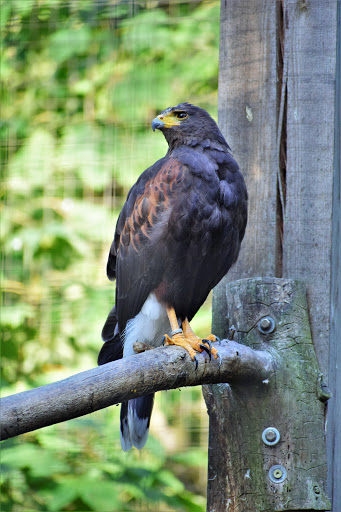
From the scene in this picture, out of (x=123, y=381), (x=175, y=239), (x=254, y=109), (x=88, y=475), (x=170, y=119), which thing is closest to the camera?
(x=123, y=381)

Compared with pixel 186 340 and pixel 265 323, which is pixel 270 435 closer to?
pixel 265 323

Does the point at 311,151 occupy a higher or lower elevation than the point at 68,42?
lower

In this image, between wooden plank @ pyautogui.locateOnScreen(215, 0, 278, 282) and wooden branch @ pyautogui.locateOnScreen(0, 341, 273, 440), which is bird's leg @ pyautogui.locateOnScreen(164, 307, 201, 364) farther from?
wooden plank @ pyautogui.locateOnScreen(215, 0, 278, 282)

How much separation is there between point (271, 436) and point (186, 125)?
114cm

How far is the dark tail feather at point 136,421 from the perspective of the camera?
2416mm

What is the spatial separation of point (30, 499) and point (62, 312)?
1.09 meters

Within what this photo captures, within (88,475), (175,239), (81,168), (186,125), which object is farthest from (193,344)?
(81,168)

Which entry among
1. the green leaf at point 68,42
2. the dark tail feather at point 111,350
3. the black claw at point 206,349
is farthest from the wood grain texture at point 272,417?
the green leaf at point 68,42

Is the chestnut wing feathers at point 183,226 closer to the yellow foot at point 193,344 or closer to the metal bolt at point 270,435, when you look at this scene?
the yellow foot at point 193,344

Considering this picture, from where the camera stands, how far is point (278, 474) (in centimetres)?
187

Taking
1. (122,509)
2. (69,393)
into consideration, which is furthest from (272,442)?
(122,509)

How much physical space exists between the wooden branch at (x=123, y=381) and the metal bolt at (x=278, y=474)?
0.24m

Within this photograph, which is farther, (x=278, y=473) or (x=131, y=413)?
(x=131, y=413)

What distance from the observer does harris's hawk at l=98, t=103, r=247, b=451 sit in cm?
219
